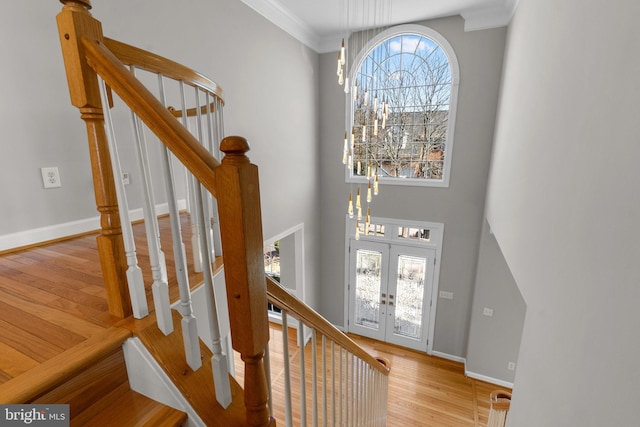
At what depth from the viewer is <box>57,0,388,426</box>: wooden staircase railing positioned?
726 mm

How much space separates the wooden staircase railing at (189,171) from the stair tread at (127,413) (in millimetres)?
159

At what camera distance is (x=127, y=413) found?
3.18ft

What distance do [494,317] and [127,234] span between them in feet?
17.4

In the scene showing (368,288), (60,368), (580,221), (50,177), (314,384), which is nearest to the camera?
(60,368)

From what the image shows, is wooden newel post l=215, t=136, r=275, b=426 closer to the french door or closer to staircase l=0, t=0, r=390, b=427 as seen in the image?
staircase l=0, t=0, r=390, b=427

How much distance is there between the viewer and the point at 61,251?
1.93 metres

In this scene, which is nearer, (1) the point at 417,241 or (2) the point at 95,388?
(2) the point at 95,388

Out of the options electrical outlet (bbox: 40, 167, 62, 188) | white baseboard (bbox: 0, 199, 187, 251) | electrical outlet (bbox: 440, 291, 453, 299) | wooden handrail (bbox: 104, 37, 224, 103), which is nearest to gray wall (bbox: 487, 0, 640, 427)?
wooden handrail (bbox: 104, 37, 224, 103)

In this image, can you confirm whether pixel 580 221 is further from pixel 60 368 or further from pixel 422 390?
pixel 422 390

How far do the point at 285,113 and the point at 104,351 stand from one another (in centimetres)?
411

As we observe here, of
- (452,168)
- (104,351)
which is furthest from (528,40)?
(104,351)

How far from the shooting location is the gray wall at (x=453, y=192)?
440 cm

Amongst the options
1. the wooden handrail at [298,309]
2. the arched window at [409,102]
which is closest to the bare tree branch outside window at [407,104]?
the arched window at [409,102]

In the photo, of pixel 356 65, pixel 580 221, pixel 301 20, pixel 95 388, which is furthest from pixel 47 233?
pixel 356 65
